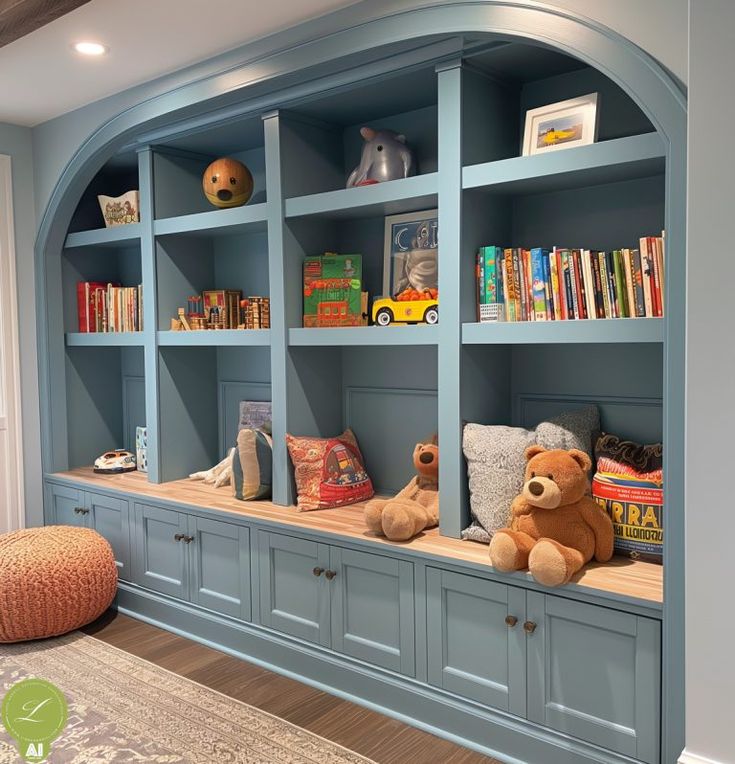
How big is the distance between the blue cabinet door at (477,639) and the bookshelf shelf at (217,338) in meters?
1.33

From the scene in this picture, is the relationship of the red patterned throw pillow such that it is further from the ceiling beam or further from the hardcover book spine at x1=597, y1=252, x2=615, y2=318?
the ceiling beam

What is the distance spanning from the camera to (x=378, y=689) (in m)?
2.76

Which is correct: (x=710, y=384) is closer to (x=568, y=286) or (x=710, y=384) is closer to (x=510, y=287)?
(x=568, y=286)

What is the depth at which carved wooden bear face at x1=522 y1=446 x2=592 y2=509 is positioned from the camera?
231 cm

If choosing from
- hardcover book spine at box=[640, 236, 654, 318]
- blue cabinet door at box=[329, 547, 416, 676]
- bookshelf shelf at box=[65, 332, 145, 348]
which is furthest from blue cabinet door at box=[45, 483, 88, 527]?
hardcover book spine at box=[640, 236, 654, 318]

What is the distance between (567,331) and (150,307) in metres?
2.23

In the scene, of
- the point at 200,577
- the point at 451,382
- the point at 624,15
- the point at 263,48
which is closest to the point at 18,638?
the point at 200,577

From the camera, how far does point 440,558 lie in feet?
8.39

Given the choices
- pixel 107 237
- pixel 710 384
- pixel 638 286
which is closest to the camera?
pixel 710 384

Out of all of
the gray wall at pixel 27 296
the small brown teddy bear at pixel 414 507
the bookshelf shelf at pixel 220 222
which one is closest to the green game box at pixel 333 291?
the bookshelf shelf at pixel 220 222

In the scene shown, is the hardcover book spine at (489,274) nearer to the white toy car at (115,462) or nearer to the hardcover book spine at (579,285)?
the hardcover book spine at (579,285)

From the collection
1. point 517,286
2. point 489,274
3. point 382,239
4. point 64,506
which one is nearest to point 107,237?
point 64,506

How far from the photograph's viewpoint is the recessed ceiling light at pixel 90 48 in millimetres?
3049

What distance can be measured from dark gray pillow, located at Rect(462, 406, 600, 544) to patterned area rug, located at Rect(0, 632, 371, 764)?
34.7 inches
